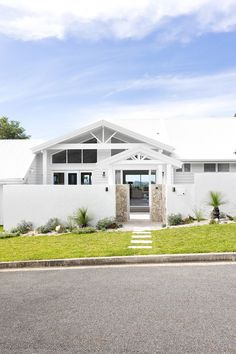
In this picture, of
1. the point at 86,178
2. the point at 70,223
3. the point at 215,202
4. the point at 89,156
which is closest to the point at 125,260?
the point at 70,223

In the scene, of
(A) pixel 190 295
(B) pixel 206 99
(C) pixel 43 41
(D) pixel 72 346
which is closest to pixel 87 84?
(C) pixel 43 41

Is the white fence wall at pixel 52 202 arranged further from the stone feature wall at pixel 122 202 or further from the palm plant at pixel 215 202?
the palm plant at pixel 215 202

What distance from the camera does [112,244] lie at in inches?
449

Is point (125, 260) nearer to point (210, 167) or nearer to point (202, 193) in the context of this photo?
point (202, 193)

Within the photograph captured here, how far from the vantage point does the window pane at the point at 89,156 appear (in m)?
24.9

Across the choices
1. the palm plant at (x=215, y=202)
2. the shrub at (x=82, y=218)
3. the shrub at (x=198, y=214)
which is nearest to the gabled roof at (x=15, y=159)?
the shrub at (x=82, y=218)

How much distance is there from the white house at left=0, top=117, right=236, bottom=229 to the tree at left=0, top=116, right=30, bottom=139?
21032 millimetres

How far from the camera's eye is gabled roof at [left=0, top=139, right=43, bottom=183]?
21312mm

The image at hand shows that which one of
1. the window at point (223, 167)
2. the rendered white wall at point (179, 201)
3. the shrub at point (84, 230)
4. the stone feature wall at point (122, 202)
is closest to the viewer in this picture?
the shrub at point (84, 230)

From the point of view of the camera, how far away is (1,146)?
87.2ft

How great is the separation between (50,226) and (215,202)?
7.77 meters

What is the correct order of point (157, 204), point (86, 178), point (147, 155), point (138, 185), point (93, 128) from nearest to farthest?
point (157, 204) → point (147, 155) → point (93, 128) → point (86, 178) → point (138, 185)

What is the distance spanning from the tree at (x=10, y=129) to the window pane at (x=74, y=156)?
25178mm

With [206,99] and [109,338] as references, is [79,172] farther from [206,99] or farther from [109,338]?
[109,338]
